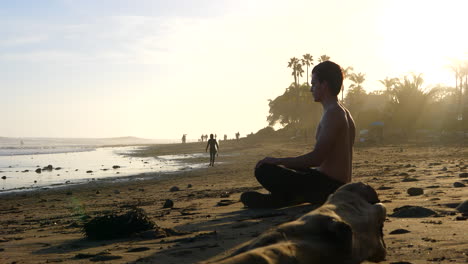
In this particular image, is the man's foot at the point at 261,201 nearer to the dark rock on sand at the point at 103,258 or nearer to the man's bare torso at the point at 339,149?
the man's bare torso at the point at 339,149

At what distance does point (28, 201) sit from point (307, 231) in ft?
38.8

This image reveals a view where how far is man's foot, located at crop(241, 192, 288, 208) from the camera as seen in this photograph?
639 centimetres

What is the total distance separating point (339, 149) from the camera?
18.3ft

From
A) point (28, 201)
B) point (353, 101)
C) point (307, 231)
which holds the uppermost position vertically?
point (353, 101)

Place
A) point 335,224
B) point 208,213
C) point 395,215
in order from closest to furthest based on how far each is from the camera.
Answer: point 335,224 → point 395,215 → point 208,213

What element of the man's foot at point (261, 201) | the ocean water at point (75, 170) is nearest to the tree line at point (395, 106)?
the ocean water at point (75, 170)

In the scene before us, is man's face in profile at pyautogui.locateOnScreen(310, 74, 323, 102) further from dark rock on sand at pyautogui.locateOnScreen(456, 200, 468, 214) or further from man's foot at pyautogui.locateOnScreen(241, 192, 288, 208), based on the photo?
dark rock on sand at pyautogui.locateOnScreen(456, 200, 468, 214)

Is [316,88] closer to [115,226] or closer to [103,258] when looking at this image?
[115,226]

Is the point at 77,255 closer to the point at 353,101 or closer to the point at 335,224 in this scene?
the point at 335,224

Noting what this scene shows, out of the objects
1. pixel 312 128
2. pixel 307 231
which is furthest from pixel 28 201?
pixel 312 128

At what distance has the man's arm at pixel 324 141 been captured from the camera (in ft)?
17.9

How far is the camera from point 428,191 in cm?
773

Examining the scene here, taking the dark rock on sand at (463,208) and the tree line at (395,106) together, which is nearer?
the dark rock on sand at (463,208)

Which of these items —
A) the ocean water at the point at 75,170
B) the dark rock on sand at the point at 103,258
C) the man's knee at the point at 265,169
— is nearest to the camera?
the dark rock on sand at the point at 103,258
